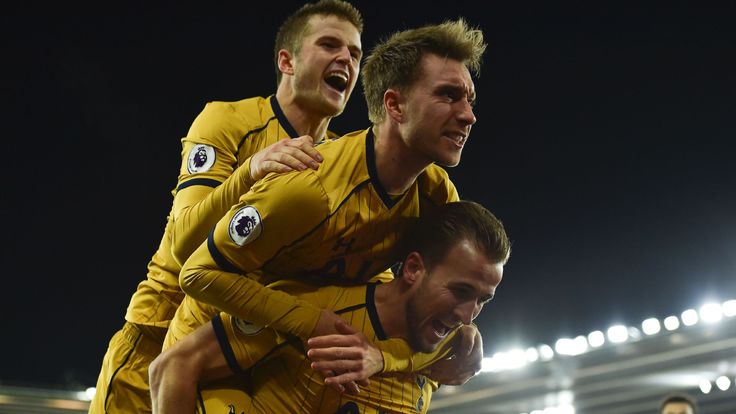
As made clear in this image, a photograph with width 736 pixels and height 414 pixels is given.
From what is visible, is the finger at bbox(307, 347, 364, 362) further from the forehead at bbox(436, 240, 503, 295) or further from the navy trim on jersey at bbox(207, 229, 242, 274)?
the forehead at bbox(436, 240, 503, 295)

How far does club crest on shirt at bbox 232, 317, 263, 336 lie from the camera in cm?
292

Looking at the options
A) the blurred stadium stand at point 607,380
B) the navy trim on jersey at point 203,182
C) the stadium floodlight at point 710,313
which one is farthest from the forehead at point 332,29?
the stadium floodlight at point 710,313

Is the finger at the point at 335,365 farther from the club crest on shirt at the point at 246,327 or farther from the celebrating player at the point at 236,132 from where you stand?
the celebrating player at the point at 236,132

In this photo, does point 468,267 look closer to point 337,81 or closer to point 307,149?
point 307,149

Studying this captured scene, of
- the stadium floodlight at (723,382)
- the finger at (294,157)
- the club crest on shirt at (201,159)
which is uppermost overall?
the stadium floodlight at (723,382)

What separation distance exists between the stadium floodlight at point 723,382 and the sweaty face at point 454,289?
9455 mm

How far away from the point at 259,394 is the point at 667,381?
33.3 ft

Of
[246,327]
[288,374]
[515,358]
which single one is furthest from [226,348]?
[515,358]

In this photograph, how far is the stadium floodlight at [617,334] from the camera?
11.1 meters

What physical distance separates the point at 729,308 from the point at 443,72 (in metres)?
8.19

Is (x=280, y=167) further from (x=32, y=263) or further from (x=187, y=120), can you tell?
(x=32, y=263)

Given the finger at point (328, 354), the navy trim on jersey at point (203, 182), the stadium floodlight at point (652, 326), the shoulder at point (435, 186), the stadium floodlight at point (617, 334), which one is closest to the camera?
the finger at point (328, 354)

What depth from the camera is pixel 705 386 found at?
11766 millimetres

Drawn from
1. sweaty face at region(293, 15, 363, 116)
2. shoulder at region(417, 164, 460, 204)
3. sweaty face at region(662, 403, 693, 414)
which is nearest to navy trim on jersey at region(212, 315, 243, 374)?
shoulder at region(417, 164, 460, 204)
